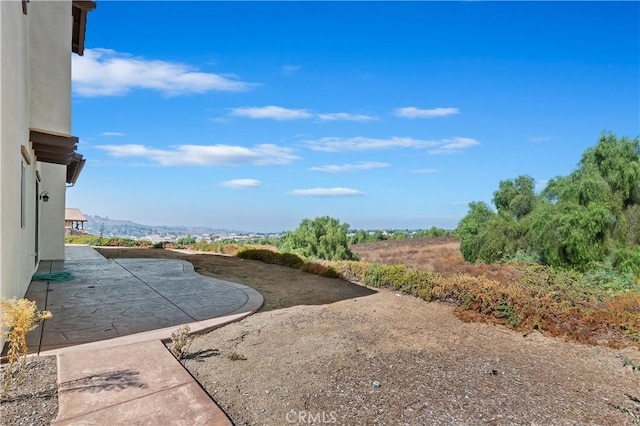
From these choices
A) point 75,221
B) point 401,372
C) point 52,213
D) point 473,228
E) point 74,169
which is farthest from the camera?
point 75,221

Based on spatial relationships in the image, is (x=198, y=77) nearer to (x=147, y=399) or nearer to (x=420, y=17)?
(x=420, y=17)

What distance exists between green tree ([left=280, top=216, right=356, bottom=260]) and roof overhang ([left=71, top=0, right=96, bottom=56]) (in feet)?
36.8

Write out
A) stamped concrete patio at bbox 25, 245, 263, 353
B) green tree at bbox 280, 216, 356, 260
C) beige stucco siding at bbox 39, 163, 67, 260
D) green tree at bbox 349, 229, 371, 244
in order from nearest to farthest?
1. stamped concrete patio at bbox 25, 245, 263, 353
2. beige stucco siding at bbox 39, 163, 67, 260
3. green tree at bbox 280, 216, 356, 260
4. green tree at bbox 349, 229, 371, 244

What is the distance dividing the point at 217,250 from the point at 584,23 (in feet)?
49.2

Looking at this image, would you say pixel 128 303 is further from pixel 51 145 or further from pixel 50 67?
pixel 50 67

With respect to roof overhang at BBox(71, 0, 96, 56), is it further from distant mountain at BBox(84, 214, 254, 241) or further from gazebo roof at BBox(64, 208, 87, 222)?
gazebo roof at BBox(64, 208, 87, 222)

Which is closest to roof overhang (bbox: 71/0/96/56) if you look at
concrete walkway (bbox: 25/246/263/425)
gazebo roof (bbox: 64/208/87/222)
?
concrete walkway (bbox: 25/246/263/425)

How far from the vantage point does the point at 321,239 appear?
18000 millimetres

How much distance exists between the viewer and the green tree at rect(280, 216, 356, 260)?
58.5 ft

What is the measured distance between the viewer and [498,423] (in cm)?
273

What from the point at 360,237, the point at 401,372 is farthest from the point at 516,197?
the point at 360,237

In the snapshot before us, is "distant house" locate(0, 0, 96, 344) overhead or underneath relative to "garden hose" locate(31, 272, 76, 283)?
overhead

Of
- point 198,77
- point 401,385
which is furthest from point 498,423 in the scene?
point 198,77

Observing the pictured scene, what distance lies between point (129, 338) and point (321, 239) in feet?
46.0
